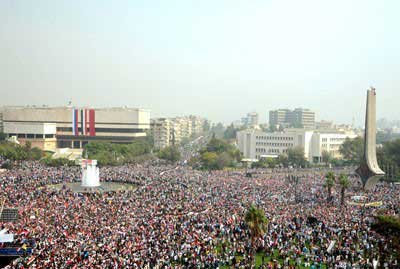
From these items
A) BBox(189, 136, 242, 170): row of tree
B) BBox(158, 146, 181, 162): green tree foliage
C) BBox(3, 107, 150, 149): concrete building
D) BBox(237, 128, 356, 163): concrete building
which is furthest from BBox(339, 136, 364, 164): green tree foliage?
BBox(3, 107, 150, 149): concrete building

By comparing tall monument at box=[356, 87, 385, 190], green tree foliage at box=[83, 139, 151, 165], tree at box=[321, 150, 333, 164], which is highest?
tall monument at box=[356, 87, 385, 190]

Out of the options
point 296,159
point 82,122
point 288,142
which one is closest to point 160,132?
point 82,122

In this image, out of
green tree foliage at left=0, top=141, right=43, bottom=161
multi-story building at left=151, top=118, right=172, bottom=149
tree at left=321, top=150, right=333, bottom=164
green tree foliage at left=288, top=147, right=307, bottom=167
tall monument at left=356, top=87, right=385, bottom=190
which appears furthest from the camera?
multi-story building at left=151, top=118, right=172, bottom=149

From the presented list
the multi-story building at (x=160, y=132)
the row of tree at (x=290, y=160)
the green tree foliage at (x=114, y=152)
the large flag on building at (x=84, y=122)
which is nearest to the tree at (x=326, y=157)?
the row of tree at (x=290, y=160)

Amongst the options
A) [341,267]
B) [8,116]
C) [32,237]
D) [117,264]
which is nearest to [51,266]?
[117,264]

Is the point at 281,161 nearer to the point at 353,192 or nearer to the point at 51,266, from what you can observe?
the point at 353,192

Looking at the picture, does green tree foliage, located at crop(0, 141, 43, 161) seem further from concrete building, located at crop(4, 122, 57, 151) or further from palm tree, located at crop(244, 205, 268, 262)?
palm tree, located at crop(244, 205, 268, 262)

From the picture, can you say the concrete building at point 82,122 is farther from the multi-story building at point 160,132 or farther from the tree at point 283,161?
the tree at point 283,161
